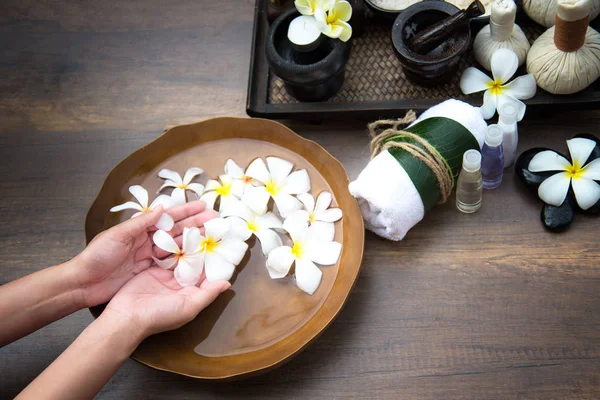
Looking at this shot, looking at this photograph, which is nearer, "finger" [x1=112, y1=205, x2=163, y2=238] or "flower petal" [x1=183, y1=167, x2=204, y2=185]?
"finger" [x1=112, y1=205, x2=163, y2=238]

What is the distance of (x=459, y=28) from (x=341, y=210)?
11.7 inches

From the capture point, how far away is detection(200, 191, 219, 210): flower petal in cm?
83

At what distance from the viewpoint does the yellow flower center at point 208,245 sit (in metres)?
0.77

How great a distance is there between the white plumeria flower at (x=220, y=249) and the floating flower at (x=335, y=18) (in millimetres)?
290

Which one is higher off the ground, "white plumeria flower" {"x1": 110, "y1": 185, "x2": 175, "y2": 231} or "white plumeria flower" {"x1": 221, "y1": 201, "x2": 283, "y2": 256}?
"white plumeria flower" {"x1": 221, "y1": 201, "x2": 283, "y2": 256}

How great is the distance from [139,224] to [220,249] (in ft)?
0.35

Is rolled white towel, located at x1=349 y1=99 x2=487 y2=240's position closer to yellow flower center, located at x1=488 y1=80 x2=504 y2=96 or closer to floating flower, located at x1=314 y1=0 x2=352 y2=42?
yellow flower center, located at x1=488 y1=80 x2=504 y2=96

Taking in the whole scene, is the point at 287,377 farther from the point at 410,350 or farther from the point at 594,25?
the point at 594,25

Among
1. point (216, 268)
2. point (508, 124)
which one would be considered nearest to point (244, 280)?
point (216, 268)

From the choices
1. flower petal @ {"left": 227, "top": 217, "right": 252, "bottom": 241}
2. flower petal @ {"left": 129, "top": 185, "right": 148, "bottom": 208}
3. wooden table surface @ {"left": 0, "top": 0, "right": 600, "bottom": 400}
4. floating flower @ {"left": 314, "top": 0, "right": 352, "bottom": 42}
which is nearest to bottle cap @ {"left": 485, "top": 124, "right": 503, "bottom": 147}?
wooden table surface @ {"left": 0, "top": 0, "right": 600, "bottom": 400}

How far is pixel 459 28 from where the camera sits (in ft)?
2.70

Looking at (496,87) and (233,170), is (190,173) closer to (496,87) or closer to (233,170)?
(233,170)

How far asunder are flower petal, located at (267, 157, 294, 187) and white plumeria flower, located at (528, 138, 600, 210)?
34 cm

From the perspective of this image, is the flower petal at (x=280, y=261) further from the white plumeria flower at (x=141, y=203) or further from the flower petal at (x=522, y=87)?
the flower petal at (x=522, y=87)
